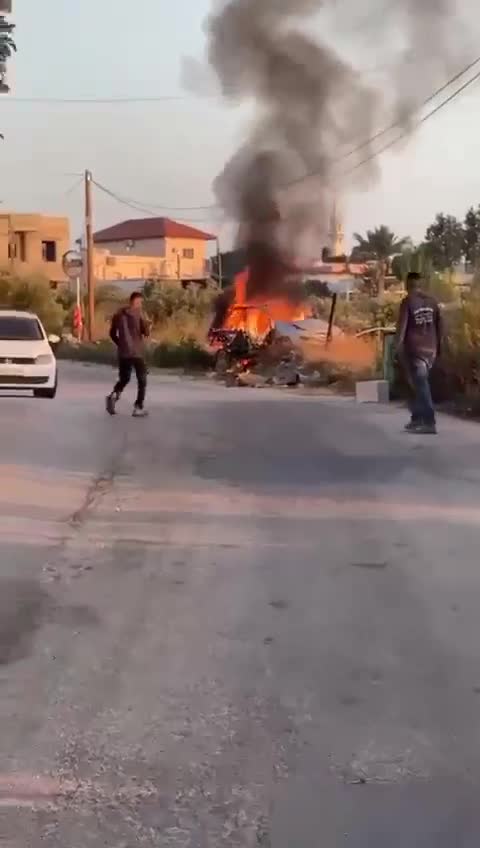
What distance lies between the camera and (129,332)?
16219mm

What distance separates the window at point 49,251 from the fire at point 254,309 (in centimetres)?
4353

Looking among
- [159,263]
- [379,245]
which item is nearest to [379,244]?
[379,245]

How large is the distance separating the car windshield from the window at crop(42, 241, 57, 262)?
53591 millimetres

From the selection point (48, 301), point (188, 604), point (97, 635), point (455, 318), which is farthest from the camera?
point (48, 301)

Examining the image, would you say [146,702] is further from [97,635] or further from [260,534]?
[260,534]

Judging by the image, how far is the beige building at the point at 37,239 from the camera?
Result: 72188 millimetres

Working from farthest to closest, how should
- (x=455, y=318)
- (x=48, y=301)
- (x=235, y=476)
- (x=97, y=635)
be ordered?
(x=48, y=301), (x=455, y=318), (x=235, y=476), (x=97, y=635)

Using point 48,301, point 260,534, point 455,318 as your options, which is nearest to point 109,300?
point 48,301

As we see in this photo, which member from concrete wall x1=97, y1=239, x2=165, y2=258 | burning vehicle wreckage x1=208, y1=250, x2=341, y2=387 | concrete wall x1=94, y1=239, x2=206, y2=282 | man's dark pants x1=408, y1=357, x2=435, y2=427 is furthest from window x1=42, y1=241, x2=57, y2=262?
man's dark pants x1=408, y1=357, x2=435, y2=427

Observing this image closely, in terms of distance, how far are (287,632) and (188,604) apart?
68cm

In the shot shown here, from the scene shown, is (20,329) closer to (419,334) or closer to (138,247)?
(419,334)

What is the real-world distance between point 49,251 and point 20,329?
54.6m

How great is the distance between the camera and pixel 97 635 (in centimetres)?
550

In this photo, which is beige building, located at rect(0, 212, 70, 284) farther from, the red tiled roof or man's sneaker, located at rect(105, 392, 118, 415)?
man's sneaker, located at rect(105, 392, 118, 415)
